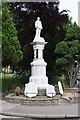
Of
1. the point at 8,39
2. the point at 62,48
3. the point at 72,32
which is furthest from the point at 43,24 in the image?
the point at 8,39

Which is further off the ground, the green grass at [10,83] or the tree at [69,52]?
the tree at [69,52]

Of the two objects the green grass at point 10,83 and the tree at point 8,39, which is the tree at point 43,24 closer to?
the green grass at point 10,83

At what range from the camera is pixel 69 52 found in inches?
1072

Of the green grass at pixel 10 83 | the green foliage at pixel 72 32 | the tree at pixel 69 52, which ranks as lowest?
the green grass at pixel 10 83

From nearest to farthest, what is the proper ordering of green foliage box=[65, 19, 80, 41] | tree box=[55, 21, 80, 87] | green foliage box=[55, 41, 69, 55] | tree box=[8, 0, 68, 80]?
1. green foliage box=[55, 41, 69, 55]
2. tree box=[55, 21, 80, 87]
3. tree box=[8, 0, 68, 80]
4. green foliage box=[65, 19, 80, 41]

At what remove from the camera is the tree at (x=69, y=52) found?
26.8 meters

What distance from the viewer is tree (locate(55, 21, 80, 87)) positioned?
87.8 feet

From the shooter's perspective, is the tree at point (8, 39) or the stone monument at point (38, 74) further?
the tree at point (8, 39)

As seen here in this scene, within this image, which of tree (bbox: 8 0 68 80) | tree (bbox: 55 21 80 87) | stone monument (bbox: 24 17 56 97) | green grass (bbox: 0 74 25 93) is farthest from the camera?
tree (bbox: 8 0 68 80)

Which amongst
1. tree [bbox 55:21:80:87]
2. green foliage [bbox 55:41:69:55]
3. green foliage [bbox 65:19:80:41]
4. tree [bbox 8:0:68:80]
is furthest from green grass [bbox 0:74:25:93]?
green foliage [bbox 65:19:80:41]

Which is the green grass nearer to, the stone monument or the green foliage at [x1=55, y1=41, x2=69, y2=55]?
the green foliage at [x1=55, y1=41, x2=69, y2=55]

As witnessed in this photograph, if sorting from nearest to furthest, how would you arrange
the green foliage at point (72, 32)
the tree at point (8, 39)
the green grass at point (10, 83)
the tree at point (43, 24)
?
the tree at point (8, 39) < the green grass at point (10, 83) < the tree at point (43, 24) < the green foliage at point (72, 32)

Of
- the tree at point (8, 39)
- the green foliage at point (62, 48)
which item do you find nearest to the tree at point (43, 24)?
the green foliage at point (62, 48)

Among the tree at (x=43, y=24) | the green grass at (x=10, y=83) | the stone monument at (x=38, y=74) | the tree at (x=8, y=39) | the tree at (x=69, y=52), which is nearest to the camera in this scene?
the stone monument at (x=38, y=74)
